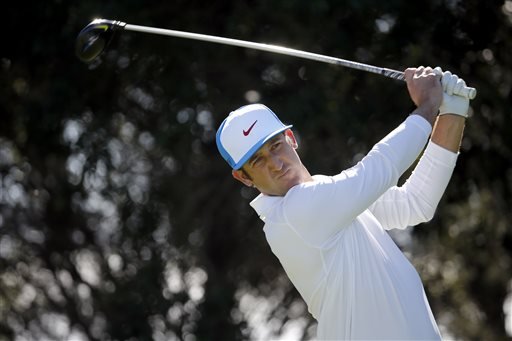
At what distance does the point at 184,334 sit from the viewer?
12.6 meters

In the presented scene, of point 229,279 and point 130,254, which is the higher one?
point 130,254

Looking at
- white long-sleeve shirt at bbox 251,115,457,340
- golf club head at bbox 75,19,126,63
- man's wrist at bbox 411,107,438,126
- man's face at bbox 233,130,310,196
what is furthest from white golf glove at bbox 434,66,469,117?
golf club head at bbox 75,19,126,63

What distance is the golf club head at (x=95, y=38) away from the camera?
5742 mm

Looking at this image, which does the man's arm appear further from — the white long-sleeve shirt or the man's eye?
the man's eye

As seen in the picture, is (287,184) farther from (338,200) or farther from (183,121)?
(183,121)

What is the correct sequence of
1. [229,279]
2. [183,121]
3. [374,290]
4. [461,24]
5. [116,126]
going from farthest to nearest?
[229,279] < [116,126] < [183,121] < [461,24] < [374,290]

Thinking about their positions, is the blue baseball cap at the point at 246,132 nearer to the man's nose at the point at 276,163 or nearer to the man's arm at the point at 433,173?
the man's nose at the point at 276,163

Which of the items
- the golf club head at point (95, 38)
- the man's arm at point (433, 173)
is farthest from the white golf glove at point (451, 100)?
the golf club head at point (95, 38)

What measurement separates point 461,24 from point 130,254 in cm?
533

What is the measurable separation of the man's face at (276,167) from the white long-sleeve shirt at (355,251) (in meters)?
0.09

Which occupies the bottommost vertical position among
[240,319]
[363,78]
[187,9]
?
[240,319]

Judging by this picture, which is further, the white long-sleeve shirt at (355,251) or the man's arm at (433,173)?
the man's arm at (433,173)

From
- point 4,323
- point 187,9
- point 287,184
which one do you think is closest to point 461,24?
point 187,9

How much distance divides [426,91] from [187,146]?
302 inches
